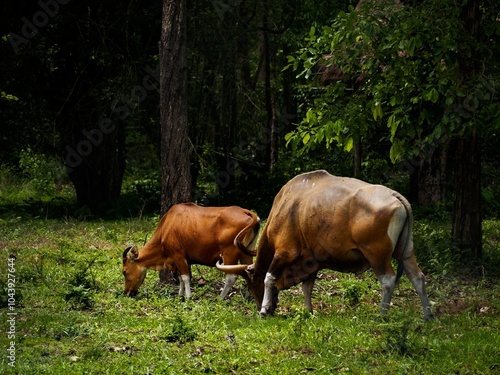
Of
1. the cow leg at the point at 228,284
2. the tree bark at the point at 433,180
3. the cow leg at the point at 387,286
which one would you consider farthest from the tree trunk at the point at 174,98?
the tree bark at the point at 433,180

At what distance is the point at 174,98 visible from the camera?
14.3 m

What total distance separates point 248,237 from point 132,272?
192 cm

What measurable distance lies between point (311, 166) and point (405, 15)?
12.5 metres

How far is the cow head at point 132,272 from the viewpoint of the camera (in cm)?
1363

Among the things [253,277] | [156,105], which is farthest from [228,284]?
[156,105]

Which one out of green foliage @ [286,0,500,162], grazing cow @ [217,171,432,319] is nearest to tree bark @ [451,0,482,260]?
green foliage @ [286,0,500,162]

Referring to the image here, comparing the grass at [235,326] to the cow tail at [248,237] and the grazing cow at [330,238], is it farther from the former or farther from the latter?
the cow tail at [248,237]

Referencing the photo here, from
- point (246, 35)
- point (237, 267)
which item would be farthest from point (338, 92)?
point (246, 35)

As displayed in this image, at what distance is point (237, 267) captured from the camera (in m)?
12.5

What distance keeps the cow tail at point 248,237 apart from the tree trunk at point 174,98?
1.49 meters

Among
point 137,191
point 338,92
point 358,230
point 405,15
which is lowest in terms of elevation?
point 137,191

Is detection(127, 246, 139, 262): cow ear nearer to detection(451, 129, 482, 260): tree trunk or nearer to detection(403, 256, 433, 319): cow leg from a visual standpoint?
detection(403, 256, 433, 319): cow leg

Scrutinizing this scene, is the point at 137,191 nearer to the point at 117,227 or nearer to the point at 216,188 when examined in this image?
the point at 216,188

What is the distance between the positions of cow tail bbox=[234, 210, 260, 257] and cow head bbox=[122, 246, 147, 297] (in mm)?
1758
